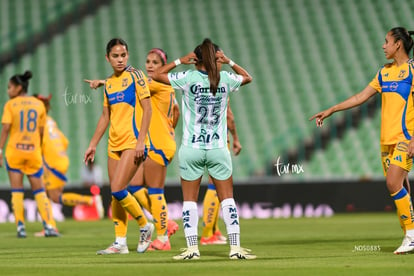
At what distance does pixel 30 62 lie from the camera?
79.7 ft

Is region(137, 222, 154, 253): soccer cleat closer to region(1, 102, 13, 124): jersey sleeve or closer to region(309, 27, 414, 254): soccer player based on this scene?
region(309, 27, 414, 254): soccer player

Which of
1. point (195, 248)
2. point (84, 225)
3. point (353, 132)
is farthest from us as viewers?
point (353, 132)

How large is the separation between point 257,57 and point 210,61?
15596 mm

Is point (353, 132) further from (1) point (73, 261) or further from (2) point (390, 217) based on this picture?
(1) point (73, 261)

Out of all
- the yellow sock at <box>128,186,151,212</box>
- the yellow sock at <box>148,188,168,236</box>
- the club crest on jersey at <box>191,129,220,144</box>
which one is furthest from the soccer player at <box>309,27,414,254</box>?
the yellow sock at <box>128,186,151,212</box>

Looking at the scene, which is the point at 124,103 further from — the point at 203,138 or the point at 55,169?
the point at 55,169

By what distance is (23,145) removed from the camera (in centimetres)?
1388

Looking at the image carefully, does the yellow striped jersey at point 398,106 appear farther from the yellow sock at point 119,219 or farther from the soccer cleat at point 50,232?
the soccer cleat at point 50,232

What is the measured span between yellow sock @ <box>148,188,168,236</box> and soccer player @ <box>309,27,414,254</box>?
2.18m

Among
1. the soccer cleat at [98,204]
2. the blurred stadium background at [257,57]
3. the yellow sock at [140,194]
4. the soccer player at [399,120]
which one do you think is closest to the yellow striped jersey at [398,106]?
the soccer player at [399,120]

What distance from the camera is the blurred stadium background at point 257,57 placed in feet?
69.3

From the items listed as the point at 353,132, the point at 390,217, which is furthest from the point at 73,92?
the point at 390,217

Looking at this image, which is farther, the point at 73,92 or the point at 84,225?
the point at 73,92

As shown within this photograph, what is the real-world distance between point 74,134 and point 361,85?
6704 mm
